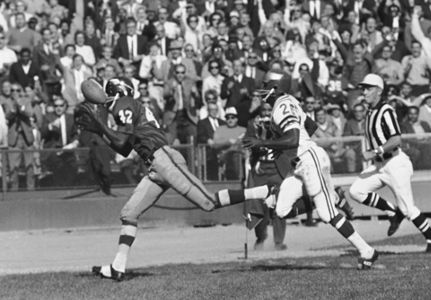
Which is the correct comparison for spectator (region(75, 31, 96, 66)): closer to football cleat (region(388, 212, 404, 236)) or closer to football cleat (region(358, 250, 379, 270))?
football cleat (region(388, 212, 404, 236))

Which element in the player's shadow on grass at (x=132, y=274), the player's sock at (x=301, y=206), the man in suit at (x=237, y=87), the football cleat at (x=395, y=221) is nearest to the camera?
the player's shadow on grass at (x=132, y=274)

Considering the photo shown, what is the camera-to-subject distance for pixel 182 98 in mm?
24141

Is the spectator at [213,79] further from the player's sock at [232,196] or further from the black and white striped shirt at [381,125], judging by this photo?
the player's sock at [232,196]

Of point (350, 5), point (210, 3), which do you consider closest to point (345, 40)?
point (350, 5)

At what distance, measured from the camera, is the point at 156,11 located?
27094mm

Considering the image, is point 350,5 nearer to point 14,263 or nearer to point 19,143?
point 19,143

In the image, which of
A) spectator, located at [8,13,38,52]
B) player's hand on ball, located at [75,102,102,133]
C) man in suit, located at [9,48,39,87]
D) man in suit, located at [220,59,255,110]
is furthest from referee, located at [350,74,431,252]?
spectator, located at [8,13,38,52]

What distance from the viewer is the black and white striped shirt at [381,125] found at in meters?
16.0

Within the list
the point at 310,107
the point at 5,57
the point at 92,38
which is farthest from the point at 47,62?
the point at 310,107

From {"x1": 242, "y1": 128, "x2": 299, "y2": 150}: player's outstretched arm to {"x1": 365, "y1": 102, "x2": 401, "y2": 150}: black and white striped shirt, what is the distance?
261cm

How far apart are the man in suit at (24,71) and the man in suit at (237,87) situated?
143 inches

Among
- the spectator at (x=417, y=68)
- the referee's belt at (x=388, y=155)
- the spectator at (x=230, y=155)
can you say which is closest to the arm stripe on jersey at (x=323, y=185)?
the referee's belt at (x=388, y=155)

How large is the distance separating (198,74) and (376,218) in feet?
15.9

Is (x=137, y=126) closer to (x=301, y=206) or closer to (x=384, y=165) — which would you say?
(x=301, y=206)
